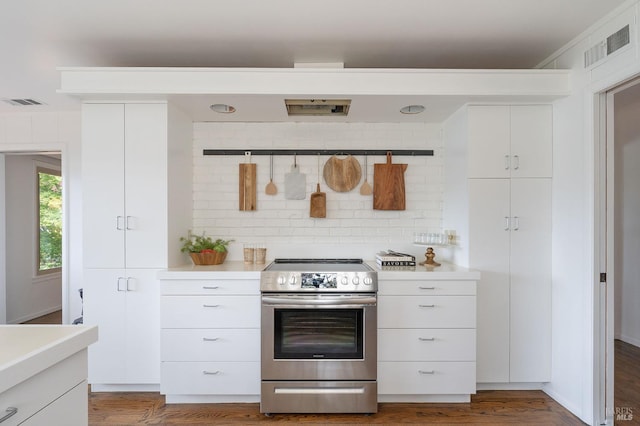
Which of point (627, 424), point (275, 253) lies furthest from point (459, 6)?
point (627, 424)

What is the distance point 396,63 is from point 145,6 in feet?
5.92

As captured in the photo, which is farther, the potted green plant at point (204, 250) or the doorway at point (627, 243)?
the doorway at point (627, 243)

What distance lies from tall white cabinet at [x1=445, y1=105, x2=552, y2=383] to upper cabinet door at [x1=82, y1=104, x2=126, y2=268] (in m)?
2.66

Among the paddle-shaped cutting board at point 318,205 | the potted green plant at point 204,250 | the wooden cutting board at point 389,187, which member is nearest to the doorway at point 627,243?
the wooden cutting board at point 389,187

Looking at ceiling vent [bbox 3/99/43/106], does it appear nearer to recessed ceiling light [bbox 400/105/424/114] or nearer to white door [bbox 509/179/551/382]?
recessed ceiling light [bbox 400/105/424/114]

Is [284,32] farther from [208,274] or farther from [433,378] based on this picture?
[433,378]

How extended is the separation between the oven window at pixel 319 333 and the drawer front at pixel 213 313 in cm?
21

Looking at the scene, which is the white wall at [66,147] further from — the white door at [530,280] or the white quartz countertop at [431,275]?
the white door at [530,280]

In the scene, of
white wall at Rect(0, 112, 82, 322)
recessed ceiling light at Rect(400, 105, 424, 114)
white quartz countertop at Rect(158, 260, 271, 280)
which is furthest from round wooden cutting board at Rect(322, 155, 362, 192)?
white wall at Rect(0, 112, 82, 322)

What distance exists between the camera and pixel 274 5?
2.06 m

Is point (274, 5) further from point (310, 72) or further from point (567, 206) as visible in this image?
point (567, 206)

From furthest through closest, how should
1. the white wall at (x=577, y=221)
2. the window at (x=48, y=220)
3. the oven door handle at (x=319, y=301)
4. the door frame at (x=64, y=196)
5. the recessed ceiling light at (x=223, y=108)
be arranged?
the window at (x=48, y=220), the door frame at (x=64, y=196), the recessed ceiling light at (x=223, y=108), the oven door handle at (x=319, y=301), the white wall at (x=577, y=221)

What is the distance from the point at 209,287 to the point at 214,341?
1.26 feet

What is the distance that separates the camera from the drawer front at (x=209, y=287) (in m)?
2.53
